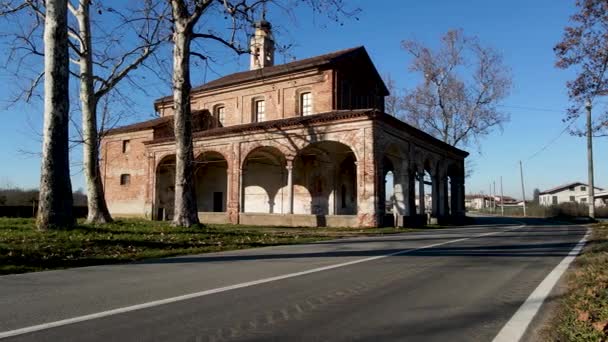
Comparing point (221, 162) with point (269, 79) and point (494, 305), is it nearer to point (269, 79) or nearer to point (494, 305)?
point (269, 79)

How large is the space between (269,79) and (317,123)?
934cm

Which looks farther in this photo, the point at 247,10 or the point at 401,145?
the point at 401,145

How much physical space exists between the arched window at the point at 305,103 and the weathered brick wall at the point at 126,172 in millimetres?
12044

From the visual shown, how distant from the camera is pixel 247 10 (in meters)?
17.2

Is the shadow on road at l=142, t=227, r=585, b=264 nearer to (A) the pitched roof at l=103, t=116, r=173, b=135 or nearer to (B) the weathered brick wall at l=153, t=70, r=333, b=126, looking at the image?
(B) the weathered brick wall at l=153, t=70, r=333, b=126

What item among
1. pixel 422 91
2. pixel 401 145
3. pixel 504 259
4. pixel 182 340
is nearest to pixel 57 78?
pixel 182 340

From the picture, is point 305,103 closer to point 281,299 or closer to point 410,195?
point 410,195

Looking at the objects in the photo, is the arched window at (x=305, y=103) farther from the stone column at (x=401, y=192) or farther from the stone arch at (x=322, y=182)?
the stone column at (x=401, y=192)

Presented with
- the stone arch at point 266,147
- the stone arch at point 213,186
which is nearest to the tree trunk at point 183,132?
the stone arch at point 266,147

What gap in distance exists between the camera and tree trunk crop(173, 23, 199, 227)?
1650 cm

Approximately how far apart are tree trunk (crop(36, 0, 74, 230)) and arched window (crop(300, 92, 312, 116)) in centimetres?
1991

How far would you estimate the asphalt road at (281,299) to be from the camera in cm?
399

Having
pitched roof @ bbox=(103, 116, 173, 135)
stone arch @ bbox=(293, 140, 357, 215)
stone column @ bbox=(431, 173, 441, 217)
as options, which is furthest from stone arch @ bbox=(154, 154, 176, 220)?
stone column @ bbox=(431, 173, 441, 217)

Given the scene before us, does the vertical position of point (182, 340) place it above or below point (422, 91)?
below
